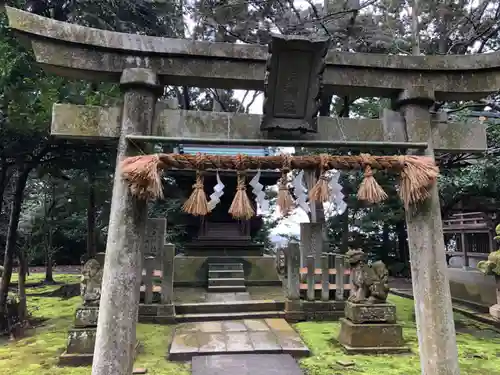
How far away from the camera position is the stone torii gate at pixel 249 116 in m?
3.24

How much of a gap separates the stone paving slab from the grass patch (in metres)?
0.29

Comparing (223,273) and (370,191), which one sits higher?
(370,191)

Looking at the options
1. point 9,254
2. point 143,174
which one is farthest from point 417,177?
point 9,254

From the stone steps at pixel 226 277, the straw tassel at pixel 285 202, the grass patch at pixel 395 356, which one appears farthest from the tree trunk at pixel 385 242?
the straw tassel at pixel 285 202

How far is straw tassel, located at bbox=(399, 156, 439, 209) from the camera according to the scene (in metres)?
3.21

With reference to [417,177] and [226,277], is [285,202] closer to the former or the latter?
[417,177]

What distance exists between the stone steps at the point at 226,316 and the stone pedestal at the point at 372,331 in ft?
6.60

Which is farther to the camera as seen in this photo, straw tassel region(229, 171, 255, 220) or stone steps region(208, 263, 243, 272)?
stone steps region(208, 263, 243, 272)

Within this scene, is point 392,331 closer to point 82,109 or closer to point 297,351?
point 297,351

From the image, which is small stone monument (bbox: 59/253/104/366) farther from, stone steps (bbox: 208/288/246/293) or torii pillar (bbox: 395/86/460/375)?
stone steps (bbox: 208/288/246/293)

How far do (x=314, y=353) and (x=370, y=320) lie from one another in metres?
1.09

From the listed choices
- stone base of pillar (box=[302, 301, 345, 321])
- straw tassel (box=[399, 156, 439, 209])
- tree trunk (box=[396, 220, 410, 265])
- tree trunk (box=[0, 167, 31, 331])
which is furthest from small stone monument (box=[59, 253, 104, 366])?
tree trunk (box=[396, 220, 410, 265])

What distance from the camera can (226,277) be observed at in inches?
408

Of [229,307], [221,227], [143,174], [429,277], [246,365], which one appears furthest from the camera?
[221,227]
